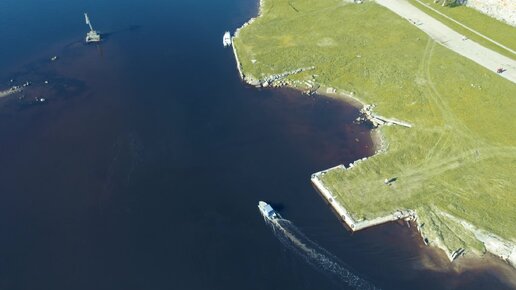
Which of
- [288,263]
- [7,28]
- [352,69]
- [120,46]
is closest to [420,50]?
[352,69]

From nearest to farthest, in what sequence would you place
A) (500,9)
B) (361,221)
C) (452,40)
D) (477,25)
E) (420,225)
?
(361,221), (420,225), (452,40), (477,25), (500,9)

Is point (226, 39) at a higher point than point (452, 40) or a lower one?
higher

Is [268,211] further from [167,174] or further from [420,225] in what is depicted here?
[420,225]

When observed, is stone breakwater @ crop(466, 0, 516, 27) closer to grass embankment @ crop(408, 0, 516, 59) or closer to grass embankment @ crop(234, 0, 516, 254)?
grass embankment @ crop(408, 0, 516, 59)

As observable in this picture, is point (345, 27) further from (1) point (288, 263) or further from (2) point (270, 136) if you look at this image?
(1) point (288, 263)

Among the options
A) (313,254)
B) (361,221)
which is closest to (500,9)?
(361,221)

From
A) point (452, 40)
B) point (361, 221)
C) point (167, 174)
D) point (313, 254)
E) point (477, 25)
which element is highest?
point (477, 25)

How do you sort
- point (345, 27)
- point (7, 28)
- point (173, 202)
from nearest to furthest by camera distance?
1. point (173, 202)
2. point (345, 27)
3. point (7, 28)
